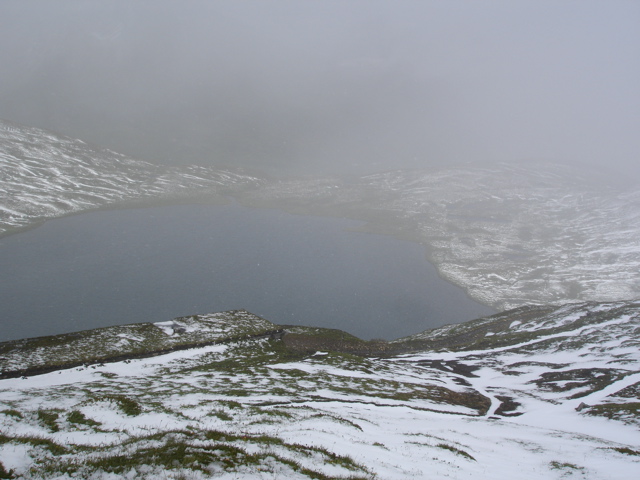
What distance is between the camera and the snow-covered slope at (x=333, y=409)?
19.8 meters

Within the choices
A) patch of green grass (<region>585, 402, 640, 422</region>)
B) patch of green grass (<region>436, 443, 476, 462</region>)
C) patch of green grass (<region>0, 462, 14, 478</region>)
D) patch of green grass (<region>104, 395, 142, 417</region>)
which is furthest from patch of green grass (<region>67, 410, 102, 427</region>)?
patch of green grass (<region>585, 402, 640, 422</region>)

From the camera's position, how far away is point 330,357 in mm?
61000

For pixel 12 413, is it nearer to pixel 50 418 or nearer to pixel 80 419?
pixel 50 418

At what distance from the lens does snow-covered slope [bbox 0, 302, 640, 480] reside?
19.8 m

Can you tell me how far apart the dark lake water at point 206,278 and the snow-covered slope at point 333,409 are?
1289 inches

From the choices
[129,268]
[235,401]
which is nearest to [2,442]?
[235,401]

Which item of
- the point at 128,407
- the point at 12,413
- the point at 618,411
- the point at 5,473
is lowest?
the point at 618,411

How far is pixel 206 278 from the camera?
121125 mm

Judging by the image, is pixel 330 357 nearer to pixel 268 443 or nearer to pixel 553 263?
pixel 268 443

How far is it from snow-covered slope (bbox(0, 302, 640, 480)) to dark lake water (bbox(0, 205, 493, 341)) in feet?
107

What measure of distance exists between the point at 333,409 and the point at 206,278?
91.4 metres

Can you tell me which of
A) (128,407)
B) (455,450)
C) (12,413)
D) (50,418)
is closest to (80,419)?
(50,418)

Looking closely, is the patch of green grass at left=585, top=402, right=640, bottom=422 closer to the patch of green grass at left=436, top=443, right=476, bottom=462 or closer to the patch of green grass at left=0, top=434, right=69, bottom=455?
the patch of green grass at left=436, top=443, right=476, bottom=462

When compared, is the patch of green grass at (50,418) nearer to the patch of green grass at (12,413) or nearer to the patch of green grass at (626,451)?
the patch of green grass at (12,413)
